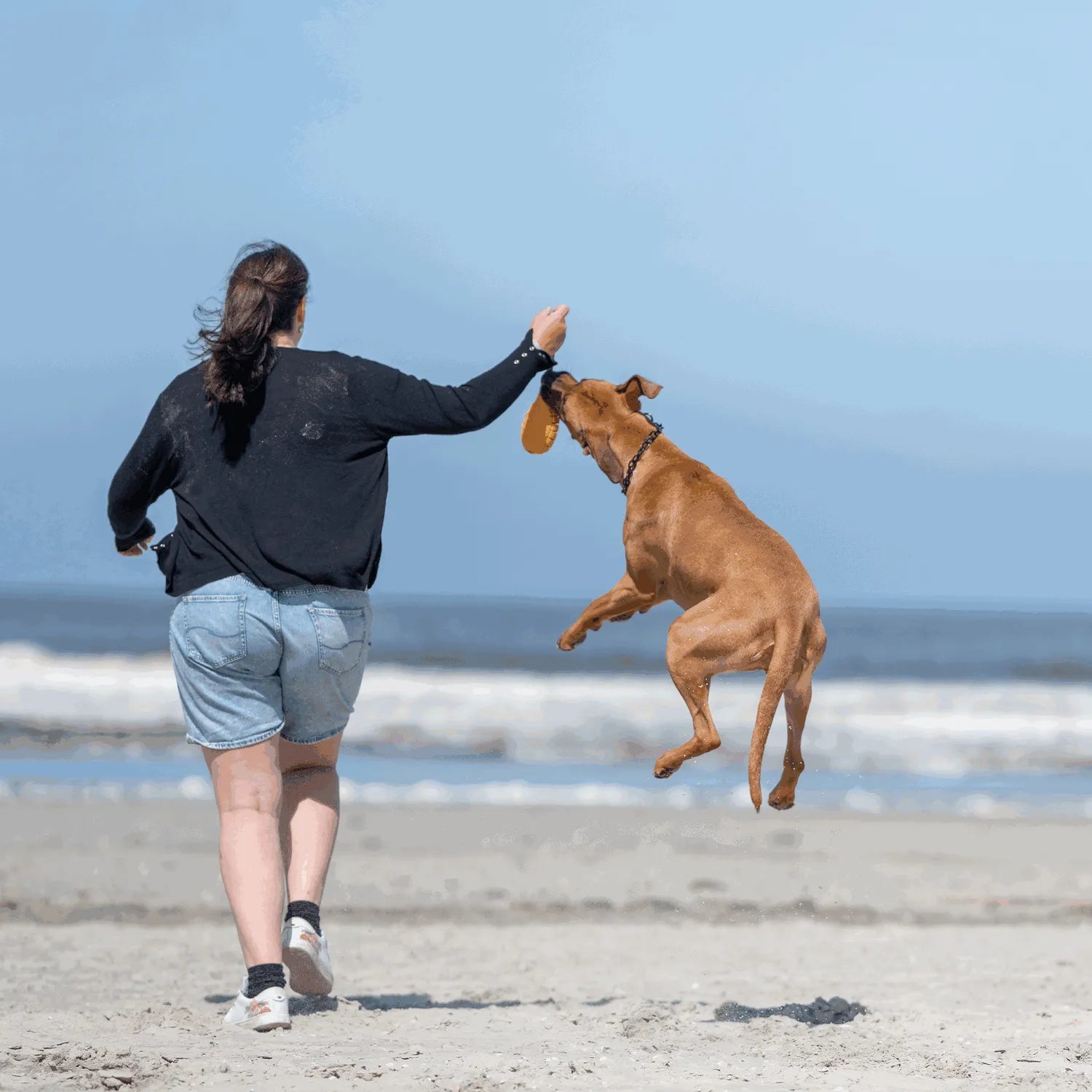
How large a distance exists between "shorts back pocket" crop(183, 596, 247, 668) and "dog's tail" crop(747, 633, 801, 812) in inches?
55.6

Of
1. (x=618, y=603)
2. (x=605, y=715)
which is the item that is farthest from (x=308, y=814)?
(x=605, y=715)

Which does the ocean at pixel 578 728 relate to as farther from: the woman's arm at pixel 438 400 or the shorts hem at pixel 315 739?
the woman's arm at pixel 438 400

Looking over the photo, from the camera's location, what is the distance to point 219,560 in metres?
3.66

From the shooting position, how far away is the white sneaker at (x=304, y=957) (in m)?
3.99

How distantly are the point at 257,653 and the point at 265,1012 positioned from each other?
3.30 feet

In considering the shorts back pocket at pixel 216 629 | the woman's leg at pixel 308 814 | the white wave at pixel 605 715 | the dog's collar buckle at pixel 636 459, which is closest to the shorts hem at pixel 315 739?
the woman's leg at pixel 308 814

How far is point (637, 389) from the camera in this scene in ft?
14.6

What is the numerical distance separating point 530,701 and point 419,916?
26.1ft

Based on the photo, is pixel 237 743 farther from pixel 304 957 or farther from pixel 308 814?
pixel 304 957

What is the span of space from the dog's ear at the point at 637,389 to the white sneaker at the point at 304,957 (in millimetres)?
1939

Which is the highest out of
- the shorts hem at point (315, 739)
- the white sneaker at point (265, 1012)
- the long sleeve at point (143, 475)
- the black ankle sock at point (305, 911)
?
Result: the long sleeve at point (143, 475)

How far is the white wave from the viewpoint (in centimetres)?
1275

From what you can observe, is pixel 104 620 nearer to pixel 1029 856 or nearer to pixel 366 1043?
pixel 1029 856

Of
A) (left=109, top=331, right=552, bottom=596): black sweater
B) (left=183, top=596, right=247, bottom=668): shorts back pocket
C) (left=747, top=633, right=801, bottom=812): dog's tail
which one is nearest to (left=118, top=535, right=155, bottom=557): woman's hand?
(left=109, top=331, right=552, bottom=596): black sweater
